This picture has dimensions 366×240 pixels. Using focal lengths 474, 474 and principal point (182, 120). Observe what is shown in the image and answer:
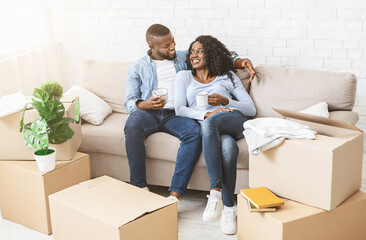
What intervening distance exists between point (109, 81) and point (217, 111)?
3.01 feet

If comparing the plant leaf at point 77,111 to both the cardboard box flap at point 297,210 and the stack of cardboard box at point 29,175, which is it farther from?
the cardboard box flap at point 297,210

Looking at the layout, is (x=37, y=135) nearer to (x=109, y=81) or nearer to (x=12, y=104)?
(x=12, y=104)

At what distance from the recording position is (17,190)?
8.54 feet

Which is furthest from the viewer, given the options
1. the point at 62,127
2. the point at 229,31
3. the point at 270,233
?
the point at 229,31

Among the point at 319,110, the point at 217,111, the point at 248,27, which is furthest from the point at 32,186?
the point at 248,27

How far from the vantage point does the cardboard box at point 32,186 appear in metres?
2.50

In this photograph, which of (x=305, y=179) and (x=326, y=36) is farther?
(x=326, y=36)

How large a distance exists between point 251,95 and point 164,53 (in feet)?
2.08

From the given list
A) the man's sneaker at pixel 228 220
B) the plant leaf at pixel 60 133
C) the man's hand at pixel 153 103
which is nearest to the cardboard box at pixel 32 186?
the plant leaf at pixel 60 133

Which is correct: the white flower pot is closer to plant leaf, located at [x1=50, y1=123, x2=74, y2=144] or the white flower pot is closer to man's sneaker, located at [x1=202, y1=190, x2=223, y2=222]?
plant leaf, located at [x1=50, y1=123, x2=74, y2=144]

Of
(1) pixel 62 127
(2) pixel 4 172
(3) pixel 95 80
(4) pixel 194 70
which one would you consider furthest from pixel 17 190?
(4) pixel 194 70

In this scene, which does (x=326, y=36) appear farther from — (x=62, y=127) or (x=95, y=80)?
(x=62, y=127)

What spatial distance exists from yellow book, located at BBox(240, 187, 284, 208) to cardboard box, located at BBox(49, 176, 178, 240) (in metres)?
0.34

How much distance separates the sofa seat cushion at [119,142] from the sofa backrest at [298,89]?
1.44 ft
